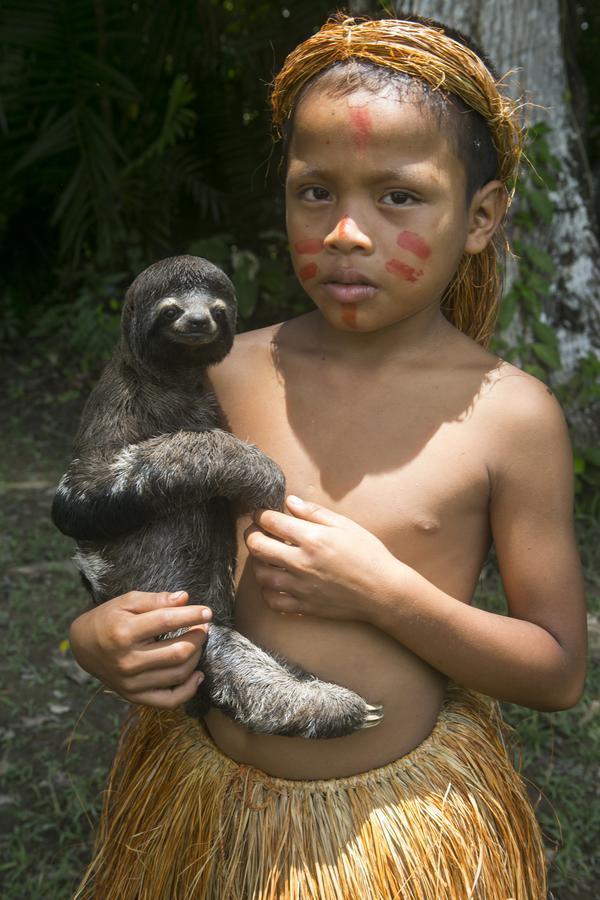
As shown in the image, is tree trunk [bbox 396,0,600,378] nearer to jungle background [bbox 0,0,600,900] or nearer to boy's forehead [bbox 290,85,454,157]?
jungle background [bbox 0,0,600,900]

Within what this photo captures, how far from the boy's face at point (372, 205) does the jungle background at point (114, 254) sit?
6.36 feet

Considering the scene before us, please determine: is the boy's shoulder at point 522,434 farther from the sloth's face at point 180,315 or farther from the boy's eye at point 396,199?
the sloth's face at point 180,315

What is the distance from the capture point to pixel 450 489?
187 cm

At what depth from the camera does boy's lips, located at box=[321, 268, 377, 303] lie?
1783 millimetres

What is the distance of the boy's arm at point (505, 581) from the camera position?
1.78 m

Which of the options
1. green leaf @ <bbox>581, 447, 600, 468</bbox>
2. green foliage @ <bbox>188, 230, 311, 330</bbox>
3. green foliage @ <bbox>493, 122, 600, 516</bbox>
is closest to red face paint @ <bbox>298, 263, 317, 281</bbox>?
green foliage @ <bbox>493, 122, 600, 516</bbox>

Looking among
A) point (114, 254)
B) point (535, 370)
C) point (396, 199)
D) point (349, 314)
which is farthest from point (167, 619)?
point (114, 254)

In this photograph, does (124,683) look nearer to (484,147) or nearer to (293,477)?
(293,477)

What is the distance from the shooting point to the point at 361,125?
173 cm

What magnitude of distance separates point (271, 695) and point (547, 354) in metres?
2.77

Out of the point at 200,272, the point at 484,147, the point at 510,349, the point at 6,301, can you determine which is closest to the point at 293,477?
the point at 200,272

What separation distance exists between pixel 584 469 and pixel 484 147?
288cm

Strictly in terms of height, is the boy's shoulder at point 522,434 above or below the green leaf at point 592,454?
above

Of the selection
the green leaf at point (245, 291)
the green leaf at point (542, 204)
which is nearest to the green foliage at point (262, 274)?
the green leaf at point (245, 291)
